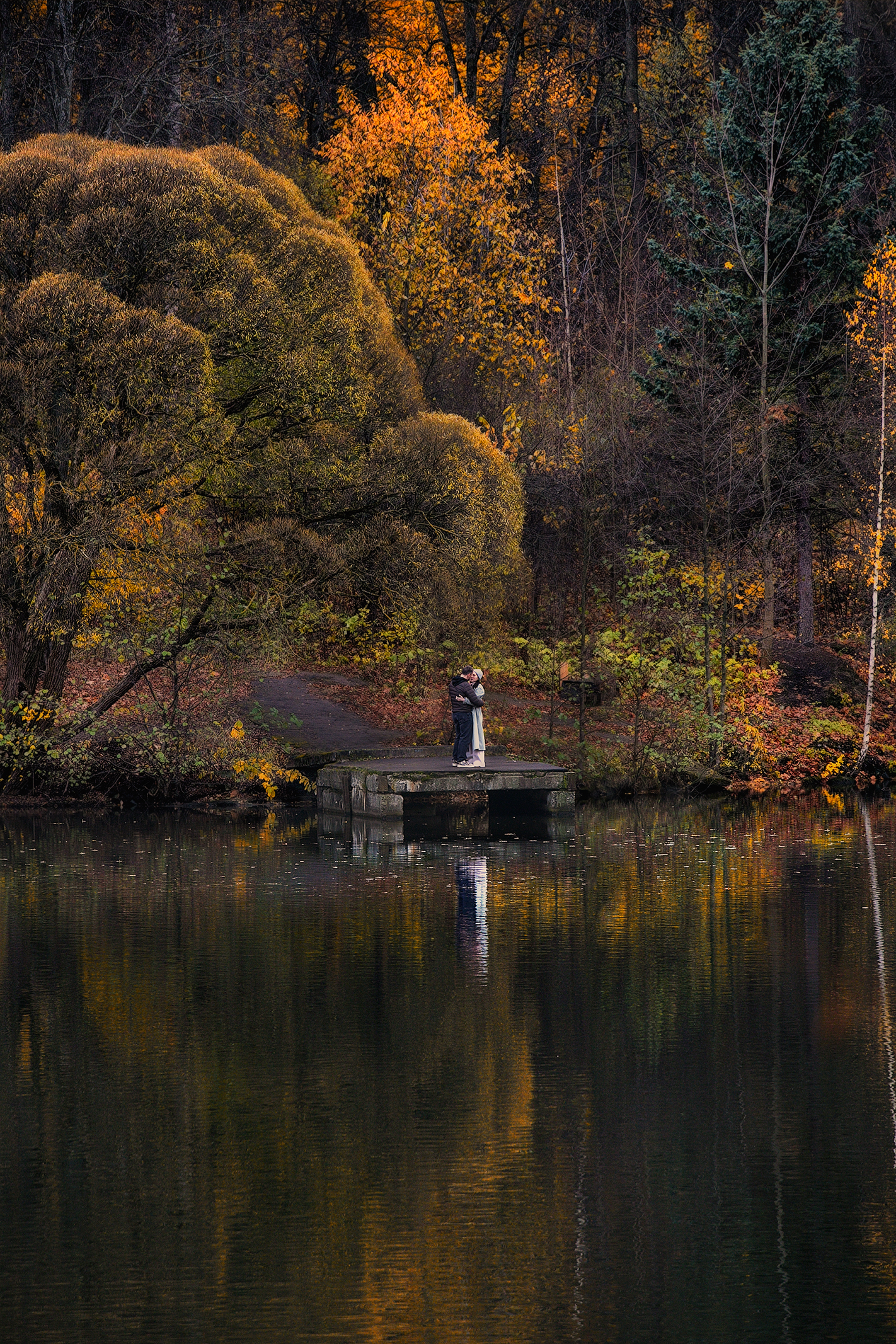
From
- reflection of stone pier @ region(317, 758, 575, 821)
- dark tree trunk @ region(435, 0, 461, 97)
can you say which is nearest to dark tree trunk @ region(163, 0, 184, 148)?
dark tree trunk @ region(435, 0, 461, 97)

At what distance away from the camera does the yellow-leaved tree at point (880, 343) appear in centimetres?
3077

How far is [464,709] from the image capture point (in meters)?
26.0

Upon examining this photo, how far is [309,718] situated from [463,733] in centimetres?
730

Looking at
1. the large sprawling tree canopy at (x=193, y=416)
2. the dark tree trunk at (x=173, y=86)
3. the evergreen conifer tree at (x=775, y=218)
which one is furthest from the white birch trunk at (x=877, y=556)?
the dark tree trunk at (x=173, y=86)

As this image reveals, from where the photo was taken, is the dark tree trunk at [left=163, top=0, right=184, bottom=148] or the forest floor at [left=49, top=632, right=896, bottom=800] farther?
the dark tree trunk at [left=163, top=0, right=184, bottom=148]

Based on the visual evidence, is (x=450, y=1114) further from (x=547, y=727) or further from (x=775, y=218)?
(x=775, y=218)

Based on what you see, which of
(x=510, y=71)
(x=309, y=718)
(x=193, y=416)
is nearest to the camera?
(x=193, y=416)

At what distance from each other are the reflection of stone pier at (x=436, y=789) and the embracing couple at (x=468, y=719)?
13.5 inches

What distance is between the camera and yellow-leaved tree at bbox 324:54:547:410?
36.3 m

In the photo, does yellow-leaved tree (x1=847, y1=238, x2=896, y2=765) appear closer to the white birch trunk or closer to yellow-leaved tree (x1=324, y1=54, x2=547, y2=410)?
the white birch trunk

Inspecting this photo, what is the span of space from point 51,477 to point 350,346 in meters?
5.48

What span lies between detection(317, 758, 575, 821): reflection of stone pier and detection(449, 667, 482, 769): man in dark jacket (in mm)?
379

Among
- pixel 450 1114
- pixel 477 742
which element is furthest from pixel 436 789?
pixel 450 1114

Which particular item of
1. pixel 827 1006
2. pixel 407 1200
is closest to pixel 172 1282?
pixel 407 1200
